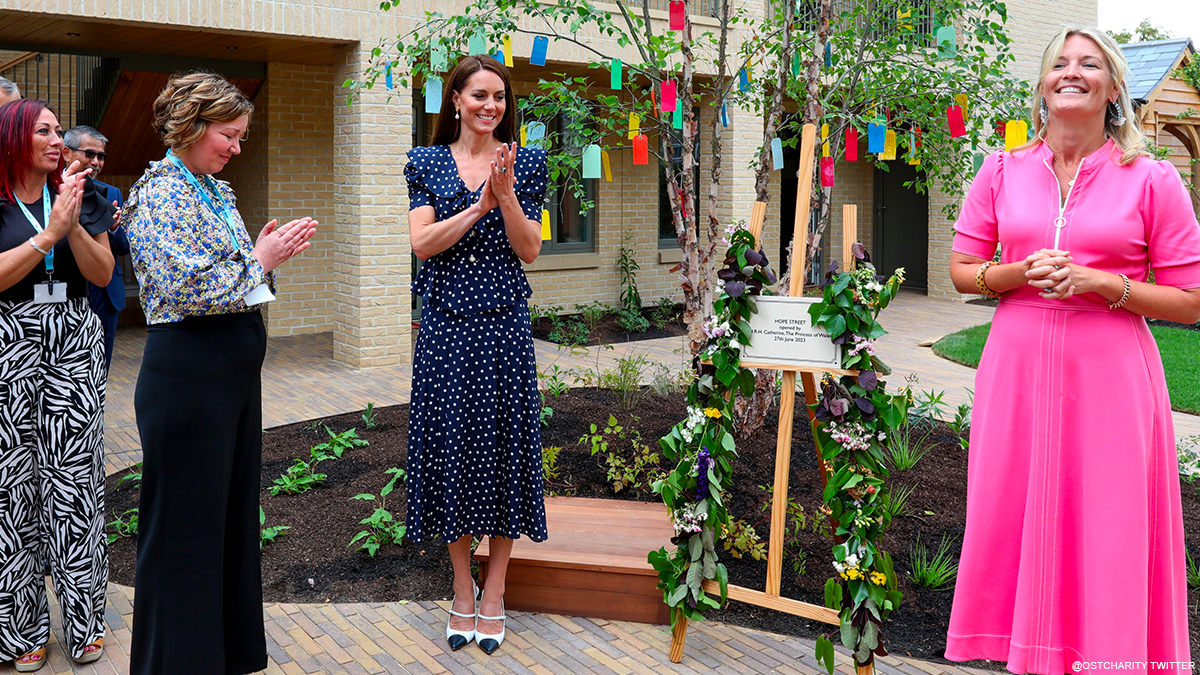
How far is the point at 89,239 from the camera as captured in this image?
346 cm

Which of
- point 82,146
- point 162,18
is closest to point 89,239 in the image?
point 82,146

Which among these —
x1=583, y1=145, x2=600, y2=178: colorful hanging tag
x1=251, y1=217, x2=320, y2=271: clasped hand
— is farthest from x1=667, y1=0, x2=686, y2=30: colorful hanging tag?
x1=251, y1=217, x2=320, y2=271: clasped hand

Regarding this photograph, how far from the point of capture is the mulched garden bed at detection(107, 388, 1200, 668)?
4.11 m

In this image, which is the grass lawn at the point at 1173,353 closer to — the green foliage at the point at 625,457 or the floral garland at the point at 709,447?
the green foliage at the point at 625,457

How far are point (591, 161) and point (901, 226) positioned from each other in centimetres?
1331

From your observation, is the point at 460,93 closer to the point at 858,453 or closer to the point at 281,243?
the point at 281,243

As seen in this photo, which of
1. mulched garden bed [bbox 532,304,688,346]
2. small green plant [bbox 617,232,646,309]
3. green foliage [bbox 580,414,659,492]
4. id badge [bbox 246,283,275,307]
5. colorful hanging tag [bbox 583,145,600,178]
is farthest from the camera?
small green plant [bbox 617,232,646,309]

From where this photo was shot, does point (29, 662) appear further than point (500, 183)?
Yes

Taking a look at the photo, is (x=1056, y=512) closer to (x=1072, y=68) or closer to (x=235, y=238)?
(x=1072, y=68)

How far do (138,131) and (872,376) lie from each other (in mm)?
10620

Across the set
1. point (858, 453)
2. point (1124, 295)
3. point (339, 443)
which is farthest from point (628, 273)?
point (1124, 295)

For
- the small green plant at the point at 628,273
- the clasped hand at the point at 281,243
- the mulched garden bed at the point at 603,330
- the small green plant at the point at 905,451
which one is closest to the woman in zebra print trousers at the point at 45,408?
the clasped hand at the point at 281,243

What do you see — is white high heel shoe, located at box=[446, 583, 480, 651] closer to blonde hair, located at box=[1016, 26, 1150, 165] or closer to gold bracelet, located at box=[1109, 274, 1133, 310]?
gold bracelet, located at box=[1109, 274, 1133, 310]

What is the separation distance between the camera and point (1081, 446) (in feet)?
9.07
